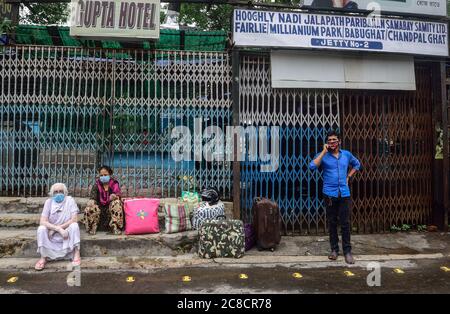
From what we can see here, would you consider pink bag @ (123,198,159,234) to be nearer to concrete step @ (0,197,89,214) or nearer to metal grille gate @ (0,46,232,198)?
metal grille gate @ (0,46,232,198)

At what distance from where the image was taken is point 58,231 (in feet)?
18.0

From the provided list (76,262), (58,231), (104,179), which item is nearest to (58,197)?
(58,231)

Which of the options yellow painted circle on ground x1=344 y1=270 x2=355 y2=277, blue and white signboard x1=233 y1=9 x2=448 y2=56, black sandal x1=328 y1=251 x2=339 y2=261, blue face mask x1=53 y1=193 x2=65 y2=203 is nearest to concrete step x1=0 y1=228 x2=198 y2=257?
blue face mask x1=53 y1=193 x2=65 y2=203

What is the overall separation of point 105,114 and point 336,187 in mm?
3888

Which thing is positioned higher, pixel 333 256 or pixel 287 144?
pixel 287 144

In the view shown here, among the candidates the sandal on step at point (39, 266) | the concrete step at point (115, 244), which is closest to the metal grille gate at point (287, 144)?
the concrete step at point (115, 244)

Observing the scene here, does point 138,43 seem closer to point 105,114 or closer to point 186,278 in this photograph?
point 105,114

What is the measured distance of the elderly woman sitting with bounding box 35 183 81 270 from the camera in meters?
5.43

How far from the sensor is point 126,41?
6848mm

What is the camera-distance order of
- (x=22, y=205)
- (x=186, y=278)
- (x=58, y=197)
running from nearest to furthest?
1. (x=186, y=278)
2. (x=58, y=197)
3. (x=22, y=205)

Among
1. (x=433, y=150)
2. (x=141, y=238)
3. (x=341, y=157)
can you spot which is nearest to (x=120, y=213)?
(x=141, y=238)

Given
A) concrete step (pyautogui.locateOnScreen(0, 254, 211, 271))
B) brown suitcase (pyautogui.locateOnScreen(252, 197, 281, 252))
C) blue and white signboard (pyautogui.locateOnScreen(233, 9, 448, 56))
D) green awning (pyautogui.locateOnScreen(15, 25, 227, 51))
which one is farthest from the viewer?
green awning (pyautogui.locateOnScreen(15, 25, 227, 51))

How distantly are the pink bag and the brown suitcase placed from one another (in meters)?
1.56
